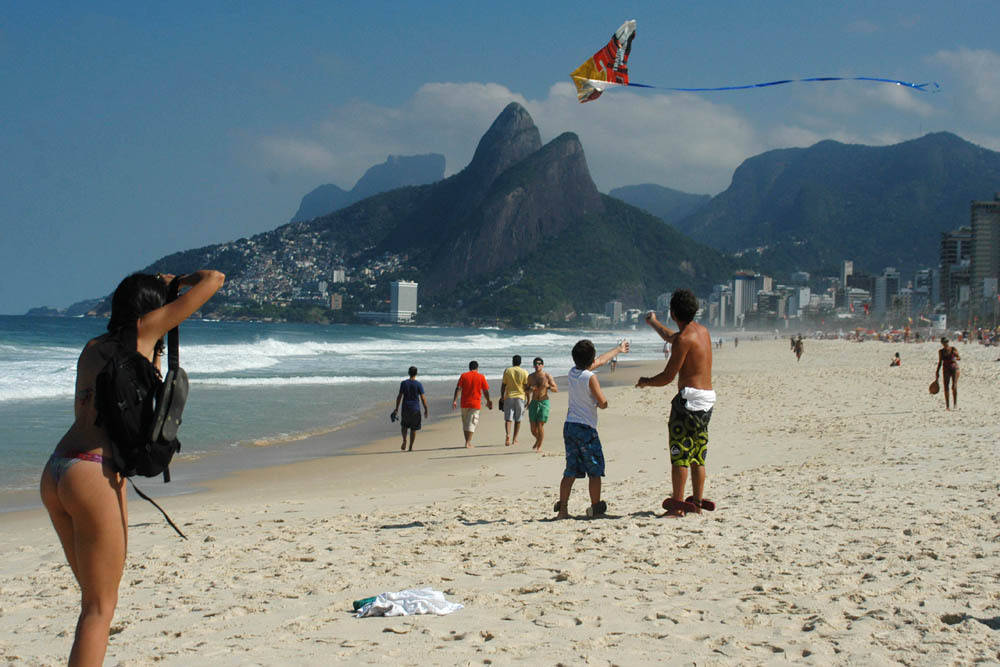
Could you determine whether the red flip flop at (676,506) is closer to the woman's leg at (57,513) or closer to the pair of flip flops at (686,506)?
the pair of flip flops at (686,506)

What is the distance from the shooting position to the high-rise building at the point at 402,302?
5541 inches

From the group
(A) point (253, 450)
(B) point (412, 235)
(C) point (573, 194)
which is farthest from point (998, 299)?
(A) point (253, 450)

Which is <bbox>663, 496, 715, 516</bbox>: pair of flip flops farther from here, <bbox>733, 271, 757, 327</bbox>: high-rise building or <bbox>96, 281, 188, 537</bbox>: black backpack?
<bbox>733, 271, 757, 327</bbox>: high-rise building

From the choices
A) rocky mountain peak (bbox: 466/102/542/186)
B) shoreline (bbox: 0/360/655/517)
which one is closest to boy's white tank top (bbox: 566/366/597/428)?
shoreline (bbox: 0/360/655/517)

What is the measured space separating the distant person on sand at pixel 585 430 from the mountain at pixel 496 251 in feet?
436

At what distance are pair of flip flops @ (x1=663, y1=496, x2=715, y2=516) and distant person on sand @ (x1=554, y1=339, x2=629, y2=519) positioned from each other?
1.52 feet

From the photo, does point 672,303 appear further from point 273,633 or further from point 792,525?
point 273,633

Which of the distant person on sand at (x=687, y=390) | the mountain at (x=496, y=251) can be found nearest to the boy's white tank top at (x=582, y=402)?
the distant person on sand at (x=687, y=390)

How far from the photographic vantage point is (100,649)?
2.56 metres

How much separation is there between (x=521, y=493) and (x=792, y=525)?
2828 millimetres

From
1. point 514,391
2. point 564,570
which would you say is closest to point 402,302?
point 514,391

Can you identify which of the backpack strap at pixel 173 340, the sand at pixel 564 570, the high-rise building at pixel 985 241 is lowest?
the sand at pixel 564 570

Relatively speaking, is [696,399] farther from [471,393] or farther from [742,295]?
[742,295]

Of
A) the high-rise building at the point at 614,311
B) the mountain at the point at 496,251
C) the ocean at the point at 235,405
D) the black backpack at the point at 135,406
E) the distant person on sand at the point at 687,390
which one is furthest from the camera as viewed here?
the mountain at the point at 496,251
